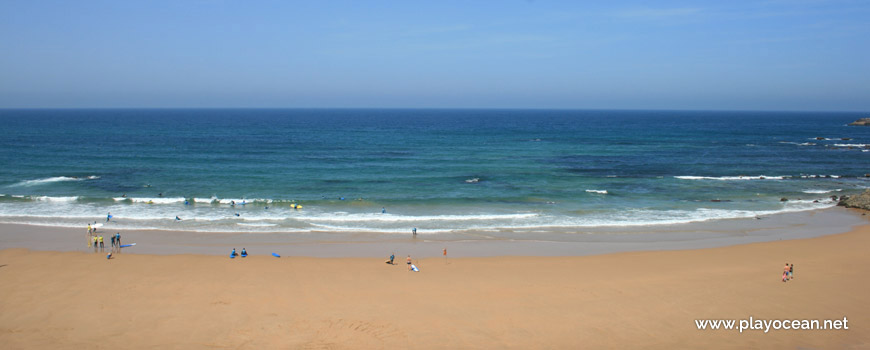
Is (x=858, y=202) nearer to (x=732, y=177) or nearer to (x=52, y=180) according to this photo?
(x=732, y=177)

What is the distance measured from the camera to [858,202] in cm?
3266

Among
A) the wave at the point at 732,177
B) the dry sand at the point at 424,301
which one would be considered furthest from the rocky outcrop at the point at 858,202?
the dry sand at the point at 424,301

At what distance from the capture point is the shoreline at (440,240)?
77.0 feet

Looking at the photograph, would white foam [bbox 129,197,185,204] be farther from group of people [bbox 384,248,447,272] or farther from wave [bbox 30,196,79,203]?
group of people [bbox 384,248,447,272]

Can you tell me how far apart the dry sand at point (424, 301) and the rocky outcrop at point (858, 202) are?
502 inches

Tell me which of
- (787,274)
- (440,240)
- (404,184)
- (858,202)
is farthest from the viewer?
(404,184)

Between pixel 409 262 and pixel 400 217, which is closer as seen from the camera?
pixel 409 262

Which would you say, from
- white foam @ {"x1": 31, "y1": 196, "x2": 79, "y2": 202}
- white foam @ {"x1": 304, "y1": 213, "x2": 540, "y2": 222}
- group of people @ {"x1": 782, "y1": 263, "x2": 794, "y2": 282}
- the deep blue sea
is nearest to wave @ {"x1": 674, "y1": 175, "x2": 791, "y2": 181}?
the deep blue sea

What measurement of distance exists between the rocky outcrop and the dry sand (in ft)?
41.8

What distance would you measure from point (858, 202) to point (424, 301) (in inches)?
1278

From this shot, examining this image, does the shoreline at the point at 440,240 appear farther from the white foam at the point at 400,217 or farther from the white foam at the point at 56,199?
the white foam at the point at 56,199

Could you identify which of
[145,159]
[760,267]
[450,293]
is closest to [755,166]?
[760,267]

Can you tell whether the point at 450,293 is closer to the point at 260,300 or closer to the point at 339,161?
the point at 260,300

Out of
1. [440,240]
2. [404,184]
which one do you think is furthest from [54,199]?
[440,240]
